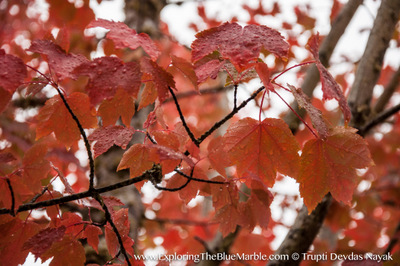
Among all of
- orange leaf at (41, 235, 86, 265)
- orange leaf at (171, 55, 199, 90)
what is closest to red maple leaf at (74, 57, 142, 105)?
orange leaf at (171, 55, 199, 90)

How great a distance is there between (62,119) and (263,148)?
0.65m

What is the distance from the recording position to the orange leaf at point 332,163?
956 mm

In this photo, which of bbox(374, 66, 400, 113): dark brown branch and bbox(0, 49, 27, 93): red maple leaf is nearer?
bbox(0, 49, 27, 93): red maple leaf

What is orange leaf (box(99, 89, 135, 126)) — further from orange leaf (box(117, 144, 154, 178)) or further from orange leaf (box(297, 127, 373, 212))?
orange leaf (box(297, 127, 373, 212))

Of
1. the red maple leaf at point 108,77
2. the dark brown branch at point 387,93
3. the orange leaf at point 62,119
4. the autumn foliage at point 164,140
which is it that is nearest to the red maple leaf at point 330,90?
the autumn foliage at point 164,140

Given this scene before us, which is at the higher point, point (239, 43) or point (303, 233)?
point (239, 43)

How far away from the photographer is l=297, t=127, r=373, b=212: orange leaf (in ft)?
3.14

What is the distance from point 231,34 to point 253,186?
424 millimetres

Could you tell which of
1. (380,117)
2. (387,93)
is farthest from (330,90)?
(387,93)

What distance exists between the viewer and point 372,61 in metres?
1.75

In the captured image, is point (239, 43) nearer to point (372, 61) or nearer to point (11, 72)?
point (11, 72)

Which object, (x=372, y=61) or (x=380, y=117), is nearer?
(x=380, y=117)

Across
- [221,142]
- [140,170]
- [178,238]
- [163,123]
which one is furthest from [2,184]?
[178,238]

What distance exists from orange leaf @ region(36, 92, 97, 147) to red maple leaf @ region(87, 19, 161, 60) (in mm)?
300
